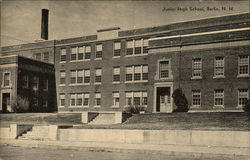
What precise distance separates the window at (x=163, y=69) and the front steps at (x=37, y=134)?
12.5 metres

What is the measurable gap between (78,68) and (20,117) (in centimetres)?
1212

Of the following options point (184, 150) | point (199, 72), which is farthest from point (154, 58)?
point (184, 150)

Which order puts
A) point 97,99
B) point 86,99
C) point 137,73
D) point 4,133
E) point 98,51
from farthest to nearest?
1. point 86,99
2. point 98,51
3. point 97,99
4. point 137,73
5. point 4,133

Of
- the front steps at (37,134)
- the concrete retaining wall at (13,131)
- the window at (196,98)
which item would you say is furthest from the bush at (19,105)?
the window at (196,98)

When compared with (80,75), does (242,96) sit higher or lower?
lower

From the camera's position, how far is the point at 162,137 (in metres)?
21.9

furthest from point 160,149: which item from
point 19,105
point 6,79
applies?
point 6,79

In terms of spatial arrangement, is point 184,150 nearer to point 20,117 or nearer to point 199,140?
point 199,140

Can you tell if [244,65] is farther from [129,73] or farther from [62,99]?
[62,99]

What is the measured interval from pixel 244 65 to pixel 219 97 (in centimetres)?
334

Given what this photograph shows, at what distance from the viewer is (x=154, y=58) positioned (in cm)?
3581

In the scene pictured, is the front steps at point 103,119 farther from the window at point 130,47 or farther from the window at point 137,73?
the window at point 130,47

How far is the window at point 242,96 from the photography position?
3127 cm

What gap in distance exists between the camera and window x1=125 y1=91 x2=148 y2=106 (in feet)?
131
